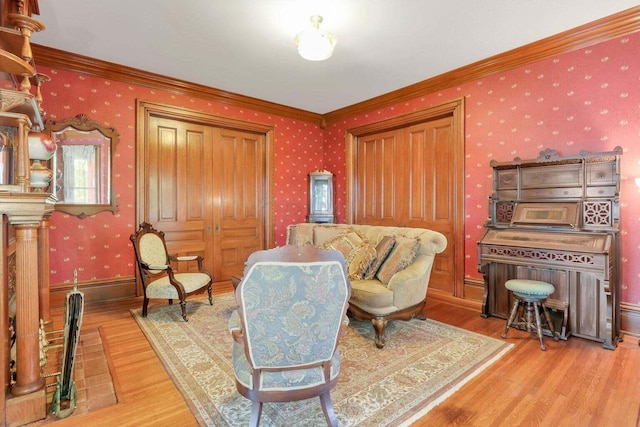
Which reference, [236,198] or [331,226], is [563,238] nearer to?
[331,226]

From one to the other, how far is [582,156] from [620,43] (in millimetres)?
1099

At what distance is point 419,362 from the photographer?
2545mm

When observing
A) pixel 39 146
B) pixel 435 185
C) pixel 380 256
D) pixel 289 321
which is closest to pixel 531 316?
pixel 380 256

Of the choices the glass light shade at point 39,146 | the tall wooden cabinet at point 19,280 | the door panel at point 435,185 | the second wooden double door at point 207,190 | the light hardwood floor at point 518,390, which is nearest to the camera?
the tall wooden cabinet at point 19,280

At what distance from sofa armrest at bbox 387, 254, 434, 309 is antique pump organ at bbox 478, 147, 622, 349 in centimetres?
73

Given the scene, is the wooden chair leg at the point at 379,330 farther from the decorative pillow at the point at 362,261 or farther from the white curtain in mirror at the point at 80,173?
the white curtain in mirror at the point at 80,173

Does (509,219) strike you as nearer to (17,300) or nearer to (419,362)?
(419,362)

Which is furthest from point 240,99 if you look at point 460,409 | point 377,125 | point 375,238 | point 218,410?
point 460,409

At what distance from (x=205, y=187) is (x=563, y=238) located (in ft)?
14.7

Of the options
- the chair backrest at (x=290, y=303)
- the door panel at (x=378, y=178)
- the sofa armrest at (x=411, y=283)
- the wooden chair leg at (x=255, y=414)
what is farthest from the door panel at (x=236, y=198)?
the chair backrest at (x=290, y=303)

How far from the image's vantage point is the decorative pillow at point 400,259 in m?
3.12

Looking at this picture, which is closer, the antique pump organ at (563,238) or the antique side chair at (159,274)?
the antique pump organ at (563,238)

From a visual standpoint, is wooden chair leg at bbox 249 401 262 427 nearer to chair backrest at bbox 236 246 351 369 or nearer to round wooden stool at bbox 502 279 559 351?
chair backrest at bbox 236 246 351 369

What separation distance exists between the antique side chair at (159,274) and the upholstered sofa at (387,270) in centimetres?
158
